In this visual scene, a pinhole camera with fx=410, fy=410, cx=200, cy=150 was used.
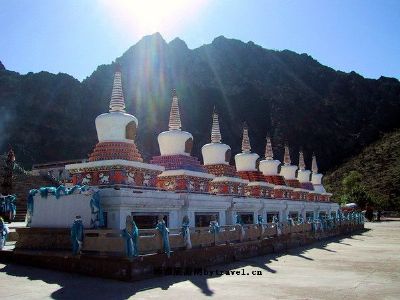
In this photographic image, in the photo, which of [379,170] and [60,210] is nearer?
[60,210]

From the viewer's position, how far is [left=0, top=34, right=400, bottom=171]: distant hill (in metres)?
102

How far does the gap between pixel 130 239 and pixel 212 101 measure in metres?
108

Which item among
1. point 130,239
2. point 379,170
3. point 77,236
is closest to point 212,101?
point 379,170

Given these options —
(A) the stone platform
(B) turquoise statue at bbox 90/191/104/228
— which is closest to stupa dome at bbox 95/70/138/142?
(B) turquoise statue at bbox 90/191/104/228

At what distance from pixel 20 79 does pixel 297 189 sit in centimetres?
9142

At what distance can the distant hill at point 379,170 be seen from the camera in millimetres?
79938

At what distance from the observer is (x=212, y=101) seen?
119 meters

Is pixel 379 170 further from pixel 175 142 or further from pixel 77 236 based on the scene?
pixel 77 236

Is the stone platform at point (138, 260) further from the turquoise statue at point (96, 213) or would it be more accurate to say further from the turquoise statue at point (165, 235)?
the turquoise statue at point (96, 213)

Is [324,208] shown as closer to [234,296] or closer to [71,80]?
[234,296]

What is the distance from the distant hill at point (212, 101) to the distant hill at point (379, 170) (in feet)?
21.9

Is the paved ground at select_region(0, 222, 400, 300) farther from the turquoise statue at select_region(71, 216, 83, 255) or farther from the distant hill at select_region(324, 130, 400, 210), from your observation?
the distant hill at select_region(324, 130, 400, 210)

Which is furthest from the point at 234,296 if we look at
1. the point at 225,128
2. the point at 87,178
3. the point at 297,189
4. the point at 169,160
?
the point at 225,128

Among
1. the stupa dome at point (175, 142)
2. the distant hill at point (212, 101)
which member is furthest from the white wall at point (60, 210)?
the distant hill at point (212, 101)
